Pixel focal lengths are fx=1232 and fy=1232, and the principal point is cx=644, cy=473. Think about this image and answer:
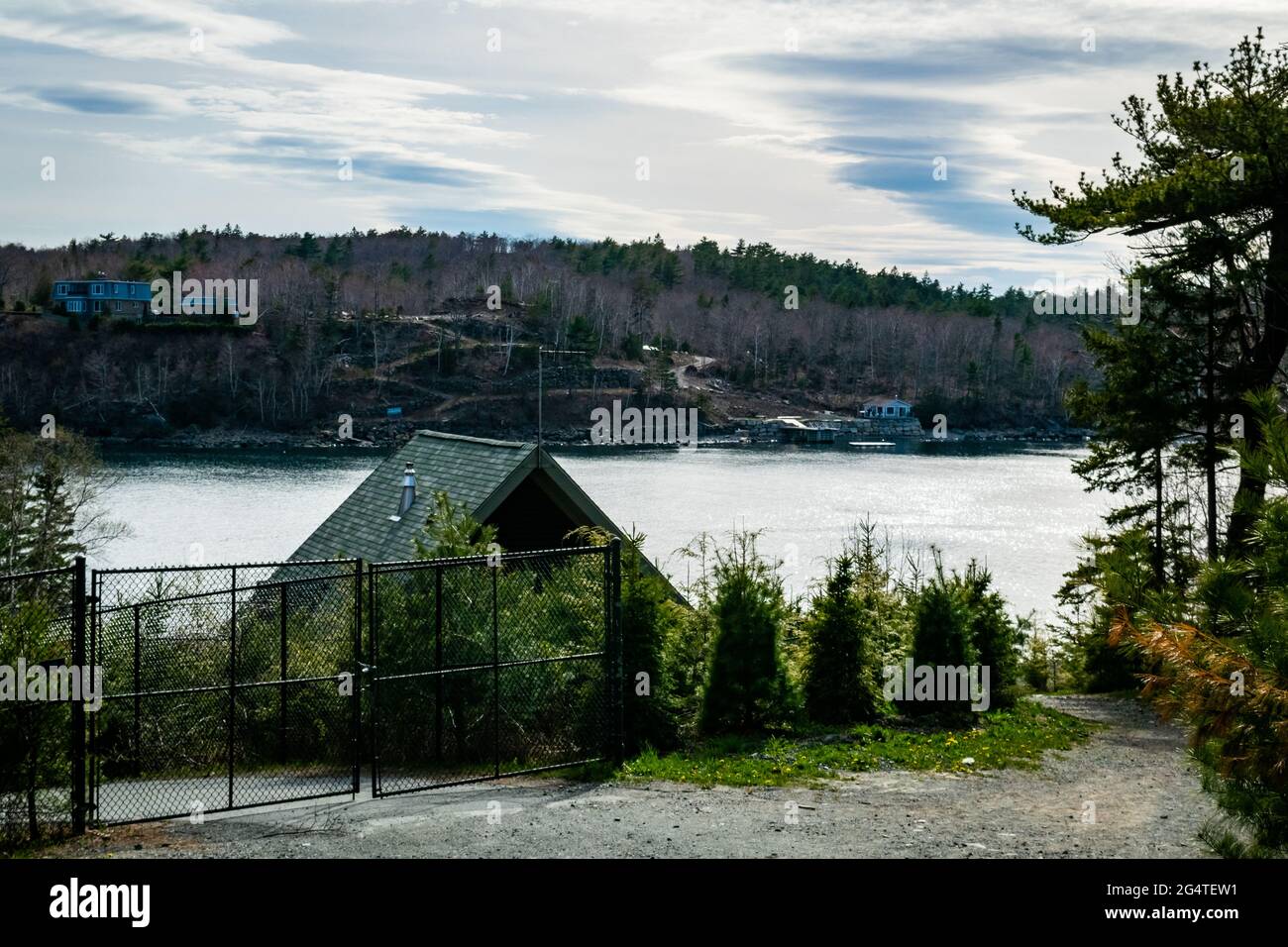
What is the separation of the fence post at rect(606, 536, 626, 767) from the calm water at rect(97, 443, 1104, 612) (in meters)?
30.2

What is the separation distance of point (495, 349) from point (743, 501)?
77.5 m

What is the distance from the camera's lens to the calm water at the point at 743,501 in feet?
191

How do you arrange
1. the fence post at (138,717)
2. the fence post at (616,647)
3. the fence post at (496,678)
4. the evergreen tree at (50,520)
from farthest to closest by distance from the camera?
the evergreen tree at (50,520), the fence post at (138,717), the fence post at (616,647), the fence post at (496,678)

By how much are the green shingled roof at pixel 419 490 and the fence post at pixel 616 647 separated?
6361mm

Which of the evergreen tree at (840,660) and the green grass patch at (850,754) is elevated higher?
the evergreen tree at (840,660)

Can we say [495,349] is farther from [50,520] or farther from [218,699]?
[218,699]

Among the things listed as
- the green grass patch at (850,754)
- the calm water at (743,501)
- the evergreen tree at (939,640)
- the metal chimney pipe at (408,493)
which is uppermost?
the metal chimney pipe at (408,493)

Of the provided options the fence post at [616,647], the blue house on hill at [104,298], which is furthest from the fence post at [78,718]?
the blue house on hill at [104,298]

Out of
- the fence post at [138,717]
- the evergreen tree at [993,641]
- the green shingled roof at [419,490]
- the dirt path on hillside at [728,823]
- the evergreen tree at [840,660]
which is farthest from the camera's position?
the green shingled roof at [419,490]

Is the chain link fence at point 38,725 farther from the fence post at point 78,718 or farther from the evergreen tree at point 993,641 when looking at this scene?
the evergreen tree at point 993,641

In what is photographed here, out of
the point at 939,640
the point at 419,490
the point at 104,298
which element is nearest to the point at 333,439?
the point at 104,298

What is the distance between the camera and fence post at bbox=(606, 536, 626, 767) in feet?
44.4

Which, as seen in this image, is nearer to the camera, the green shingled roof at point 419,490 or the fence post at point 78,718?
the fence post at point 78,718

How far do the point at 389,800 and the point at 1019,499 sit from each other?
76382mm
